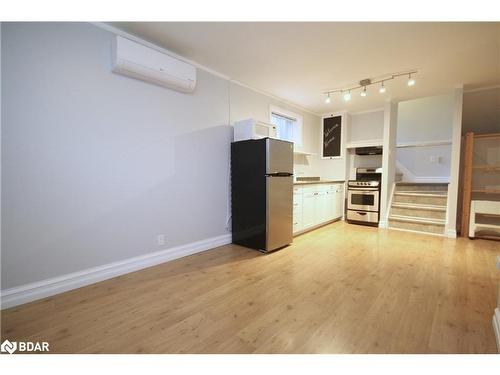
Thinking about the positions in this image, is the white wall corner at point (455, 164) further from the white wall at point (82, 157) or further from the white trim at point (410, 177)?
the white wall at point (82, 157)

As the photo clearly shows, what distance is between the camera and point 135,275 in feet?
7.70

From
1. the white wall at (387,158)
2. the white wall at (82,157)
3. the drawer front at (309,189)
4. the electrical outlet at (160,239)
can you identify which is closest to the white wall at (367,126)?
the white wall at (387,158)

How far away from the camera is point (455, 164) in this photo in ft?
12.5

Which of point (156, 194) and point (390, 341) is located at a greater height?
point (156, 194)

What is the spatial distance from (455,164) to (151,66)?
486 centimetres

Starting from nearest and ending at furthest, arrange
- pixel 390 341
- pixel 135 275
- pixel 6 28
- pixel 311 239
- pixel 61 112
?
pixel 390 341, pixel 6 28, pixel 61 112, pixel 135 275, pixel 311 239

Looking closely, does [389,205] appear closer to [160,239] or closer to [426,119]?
[426,119]

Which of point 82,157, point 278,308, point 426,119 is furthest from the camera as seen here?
point 426,119

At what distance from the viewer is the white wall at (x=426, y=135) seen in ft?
17.5

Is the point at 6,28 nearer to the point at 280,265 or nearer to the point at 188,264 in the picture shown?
the point at 188,264

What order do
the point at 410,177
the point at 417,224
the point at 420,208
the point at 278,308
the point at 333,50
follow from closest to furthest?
the point at 278,308
the point at 333,50
the point at 417,224
the point at 420,208
the point at 410,177

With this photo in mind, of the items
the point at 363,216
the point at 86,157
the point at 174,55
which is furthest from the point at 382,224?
the point at 86,157

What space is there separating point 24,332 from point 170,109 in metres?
2.33

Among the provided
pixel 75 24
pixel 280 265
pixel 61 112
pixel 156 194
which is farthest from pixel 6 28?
pixel 280 265
